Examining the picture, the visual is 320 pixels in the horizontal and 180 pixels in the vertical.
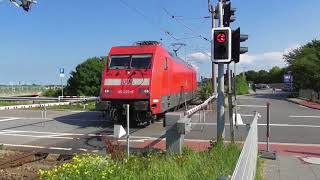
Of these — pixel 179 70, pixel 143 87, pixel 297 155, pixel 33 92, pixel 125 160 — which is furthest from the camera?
pixel 33 92

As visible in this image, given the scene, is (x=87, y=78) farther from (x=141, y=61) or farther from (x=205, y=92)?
(x=141, y=61)

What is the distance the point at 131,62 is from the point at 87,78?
4171cm

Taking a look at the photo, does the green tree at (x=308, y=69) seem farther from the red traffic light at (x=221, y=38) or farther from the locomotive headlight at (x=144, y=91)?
the red traffic light at (x=221, y=38)

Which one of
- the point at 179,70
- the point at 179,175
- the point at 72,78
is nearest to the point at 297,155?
the point at 179,175

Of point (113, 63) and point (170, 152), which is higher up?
point (113, 63)

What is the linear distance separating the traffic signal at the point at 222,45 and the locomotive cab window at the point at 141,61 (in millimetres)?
9652

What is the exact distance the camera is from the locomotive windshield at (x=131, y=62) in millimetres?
21469

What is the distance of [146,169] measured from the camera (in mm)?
7785

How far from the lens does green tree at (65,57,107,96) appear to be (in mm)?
62656

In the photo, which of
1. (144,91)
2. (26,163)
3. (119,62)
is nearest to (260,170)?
(26,163)

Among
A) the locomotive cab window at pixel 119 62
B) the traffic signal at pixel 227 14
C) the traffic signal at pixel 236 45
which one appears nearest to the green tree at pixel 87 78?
the locomotive cab window at pixel 119 62

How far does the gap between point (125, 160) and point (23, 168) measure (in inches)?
164

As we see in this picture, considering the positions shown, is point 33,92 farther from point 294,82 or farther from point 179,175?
point 179,175

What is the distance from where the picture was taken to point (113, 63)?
22.2 m
